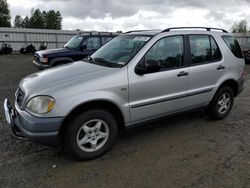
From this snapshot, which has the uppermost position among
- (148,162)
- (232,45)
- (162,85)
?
(232,45)

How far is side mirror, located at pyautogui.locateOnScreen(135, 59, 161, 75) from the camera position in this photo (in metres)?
3.17

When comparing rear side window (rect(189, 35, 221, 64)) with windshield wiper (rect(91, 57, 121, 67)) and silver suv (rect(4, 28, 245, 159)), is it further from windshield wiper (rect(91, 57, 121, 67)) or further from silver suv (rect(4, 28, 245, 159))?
windshield wiper (rect(91, 57, 121, 67))

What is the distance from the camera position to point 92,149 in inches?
122

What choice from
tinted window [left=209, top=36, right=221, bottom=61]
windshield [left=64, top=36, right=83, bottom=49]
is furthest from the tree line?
tinted window [left=209, top=36, right=221, bottom=61]

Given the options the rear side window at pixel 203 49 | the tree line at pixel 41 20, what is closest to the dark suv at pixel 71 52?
the rear side window at pixel 203 49

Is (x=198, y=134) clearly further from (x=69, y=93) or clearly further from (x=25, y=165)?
(x=25, y=165)

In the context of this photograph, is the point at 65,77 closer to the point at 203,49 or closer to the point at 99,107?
the point at 99,107

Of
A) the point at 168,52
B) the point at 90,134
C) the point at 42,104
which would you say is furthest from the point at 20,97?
the point at 168,52

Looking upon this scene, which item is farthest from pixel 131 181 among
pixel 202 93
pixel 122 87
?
pixel 202 93

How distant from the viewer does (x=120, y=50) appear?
370cm

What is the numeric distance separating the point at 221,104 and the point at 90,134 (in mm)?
2844

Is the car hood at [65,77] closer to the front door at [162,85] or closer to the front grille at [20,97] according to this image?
the front grille at [20,97]

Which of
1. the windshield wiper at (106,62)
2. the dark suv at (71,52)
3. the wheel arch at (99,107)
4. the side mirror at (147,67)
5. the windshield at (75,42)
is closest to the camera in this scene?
the wheel arch at (99,107)

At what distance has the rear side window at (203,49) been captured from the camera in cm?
388
